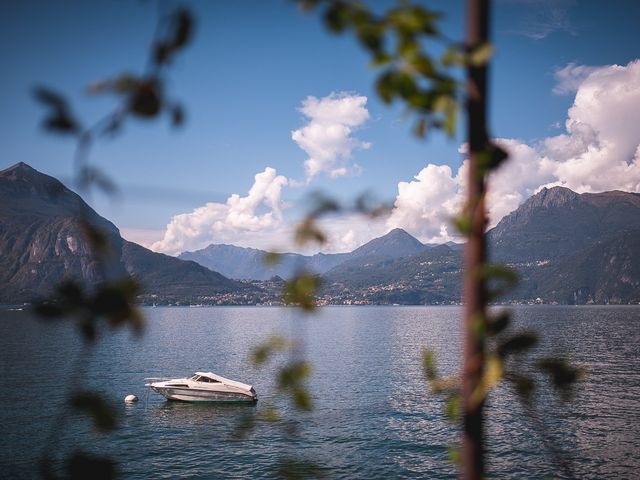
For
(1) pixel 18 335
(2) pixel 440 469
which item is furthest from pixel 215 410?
(1) pixel 18 335

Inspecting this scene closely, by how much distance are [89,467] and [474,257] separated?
166cm

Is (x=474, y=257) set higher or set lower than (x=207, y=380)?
higher

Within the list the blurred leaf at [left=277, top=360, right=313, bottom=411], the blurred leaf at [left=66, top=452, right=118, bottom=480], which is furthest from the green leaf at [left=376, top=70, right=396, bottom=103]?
the blurred leaf at [left=66, top=452, right=118, bottom=480]

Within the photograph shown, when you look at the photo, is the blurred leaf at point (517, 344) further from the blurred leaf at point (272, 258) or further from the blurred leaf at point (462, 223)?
the blurred leaf at point (272, 258)

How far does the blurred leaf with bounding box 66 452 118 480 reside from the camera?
65.8 inches

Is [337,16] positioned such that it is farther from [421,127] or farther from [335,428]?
[335,428]

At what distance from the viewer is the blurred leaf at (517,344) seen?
168 centimetres

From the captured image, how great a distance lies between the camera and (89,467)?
168 centimetres

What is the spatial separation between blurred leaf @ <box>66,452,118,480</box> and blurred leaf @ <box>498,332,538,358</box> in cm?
155

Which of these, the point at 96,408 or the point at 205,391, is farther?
the point at 205,391

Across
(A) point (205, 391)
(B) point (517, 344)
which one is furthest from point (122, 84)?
(A) point (205, 391)

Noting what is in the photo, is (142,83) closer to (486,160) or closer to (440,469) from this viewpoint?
(486,160)

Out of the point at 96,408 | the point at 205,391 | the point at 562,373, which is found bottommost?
the point at 205,391

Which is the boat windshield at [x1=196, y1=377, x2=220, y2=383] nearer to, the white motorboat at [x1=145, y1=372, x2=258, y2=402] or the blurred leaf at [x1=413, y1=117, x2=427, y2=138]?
the white motorboat at [x1=145, y1=372, x2=258, y2=402]
